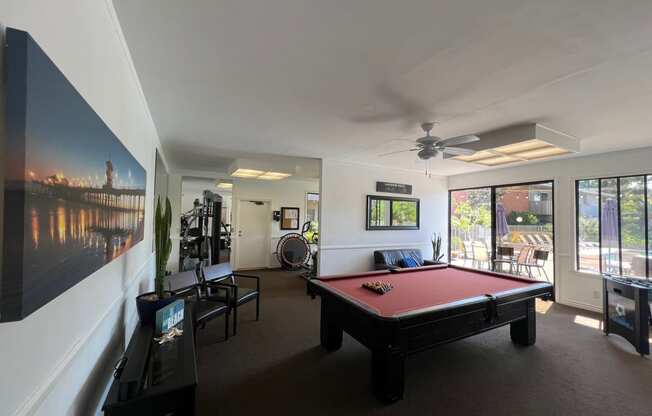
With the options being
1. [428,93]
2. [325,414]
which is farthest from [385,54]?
[325,414]

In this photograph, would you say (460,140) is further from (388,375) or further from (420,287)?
(388,375)

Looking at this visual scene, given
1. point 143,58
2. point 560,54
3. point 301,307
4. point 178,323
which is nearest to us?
point 560,54

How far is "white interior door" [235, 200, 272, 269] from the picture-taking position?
23.9 feet

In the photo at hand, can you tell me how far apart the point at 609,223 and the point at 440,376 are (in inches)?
164

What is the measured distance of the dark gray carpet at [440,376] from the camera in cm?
208

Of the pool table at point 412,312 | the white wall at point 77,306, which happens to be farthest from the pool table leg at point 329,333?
the white wall at point 77,306

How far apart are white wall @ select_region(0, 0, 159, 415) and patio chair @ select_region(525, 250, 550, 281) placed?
20.6 ft

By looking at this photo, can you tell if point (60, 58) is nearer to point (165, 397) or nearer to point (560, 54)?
point (165, 397)

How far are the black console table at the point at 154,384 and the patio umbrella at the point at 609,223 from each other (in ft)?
19.7

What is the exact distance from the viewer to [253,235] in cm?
748

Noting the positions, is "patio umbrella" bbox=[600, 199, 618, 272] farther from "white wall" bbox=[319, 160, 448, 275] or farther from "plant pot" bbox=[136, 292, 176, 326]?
"plant pot" bbox=[136, 292, 176, 326]

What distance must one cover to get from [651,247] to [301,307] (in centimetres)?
526

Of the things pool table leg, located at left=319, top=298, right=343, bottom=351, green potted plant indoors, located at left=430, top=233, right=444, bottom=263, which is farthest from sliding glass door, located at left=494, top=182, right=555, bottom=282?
pool table leg, located at left=319, top=298, right=343, bottom=351

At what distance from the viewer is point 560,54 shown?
177 cm
